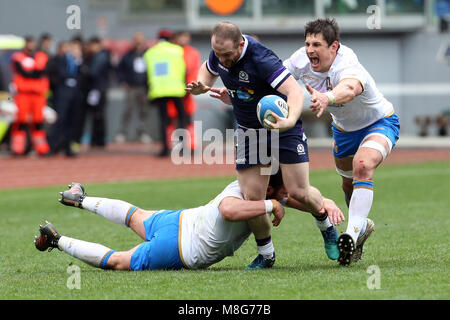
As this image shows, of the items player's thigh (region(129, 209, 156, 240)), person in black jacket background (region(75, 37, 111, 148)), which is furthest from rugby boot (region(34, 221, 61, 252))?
person in black jacket background (region(75, 37, 111, 148))

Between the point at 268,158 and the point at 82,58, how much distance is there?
14.5 meters

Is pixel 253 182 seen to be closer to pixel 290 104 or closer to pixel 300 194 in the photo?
pixel 300 194

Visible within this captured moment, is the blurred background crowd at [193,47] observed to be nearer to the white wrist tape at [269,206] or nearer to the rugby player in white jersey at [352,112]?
the rugby player in white jersey at [352,112]

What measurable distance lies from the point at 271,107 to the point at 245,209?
0.80 meters

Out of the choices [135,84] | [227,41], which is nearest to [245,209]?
[227,41]

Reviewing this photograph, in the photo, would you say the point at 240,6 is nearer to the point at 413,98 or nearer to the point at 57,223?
the point at 413,98

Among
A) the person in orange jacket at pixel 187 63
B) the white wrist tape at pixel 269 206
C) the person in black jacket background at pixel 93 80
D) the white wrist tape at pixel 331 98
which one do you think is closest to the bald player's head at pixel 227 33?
the white wrist tape at pixel 331 98

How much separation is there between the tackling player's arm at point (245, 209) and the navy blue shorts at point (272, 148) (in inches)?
25.2

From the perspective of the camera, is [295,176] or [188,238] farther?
[295,176]

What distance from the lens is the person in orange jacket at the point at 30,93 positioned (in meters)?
19.3

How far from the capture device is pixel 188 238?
6895mm

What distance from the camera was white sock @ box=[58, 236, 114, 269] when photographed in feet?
23.0
